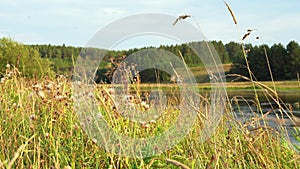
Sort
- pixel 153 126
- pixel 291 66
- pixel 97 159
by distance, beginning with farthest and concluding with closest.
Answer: pixel 291 66 → pixel 153 126 → pixel 97 159

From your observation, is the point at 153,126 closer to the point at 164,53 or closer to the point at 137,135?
the point at 137,135

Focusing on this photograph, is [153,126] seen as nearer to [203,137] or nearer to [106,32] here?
[203,137]

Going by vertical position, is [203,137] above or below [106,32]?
below

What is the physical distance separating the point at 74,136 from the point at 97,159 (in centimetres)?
45

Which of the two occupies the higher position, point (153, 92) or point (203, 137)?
point (153, 92)

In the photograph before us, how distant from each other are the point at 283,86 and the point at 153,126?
133 feet

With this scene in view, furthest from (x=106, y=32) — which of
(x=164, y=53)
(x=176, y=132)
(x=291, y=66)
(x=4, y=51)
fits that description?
(x=291, y=66)

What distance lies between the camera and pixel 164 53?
3.69m

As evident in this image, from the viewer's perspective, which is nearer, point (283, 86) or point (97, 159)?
point (97, 159)

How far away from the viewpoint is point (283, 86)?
41000 millimetres

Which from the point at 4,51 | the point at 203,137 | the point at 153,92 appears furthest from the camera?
the point at 4,51

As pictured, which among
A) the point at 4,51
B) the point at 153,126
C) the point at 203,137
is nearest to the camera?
the point at 203,137

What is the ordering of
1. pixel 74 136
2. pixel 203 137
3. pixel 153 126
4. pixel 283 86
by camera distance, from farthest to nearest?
pixel 283 86 < pixel 153 126 < pixel 203 137 < pixel 74 136

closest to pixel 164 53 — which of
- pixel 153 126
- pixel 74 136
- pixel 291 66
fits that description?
pixel 153 126
